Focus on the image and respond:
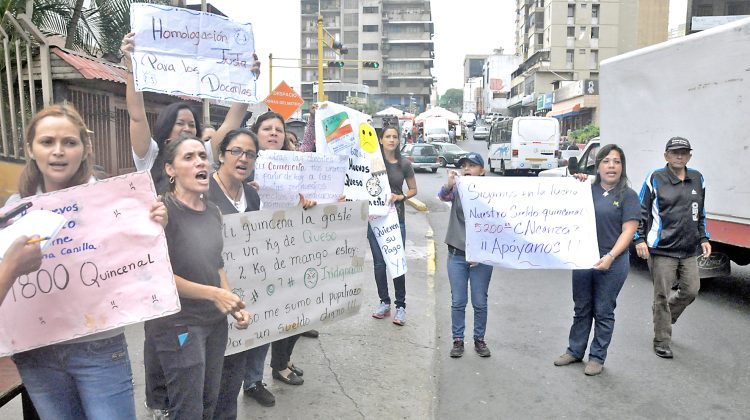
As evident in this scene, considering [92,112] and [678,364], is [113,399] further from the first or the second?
[92,112]

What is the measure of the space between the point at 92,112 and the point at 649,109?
7.38m

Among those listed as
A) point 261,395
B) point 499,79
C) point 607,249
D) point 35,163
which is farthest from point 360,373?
point 499,79

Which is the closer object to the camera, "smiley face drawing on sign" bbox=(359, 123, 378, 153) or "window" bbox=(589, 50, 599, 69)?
"smiley face drawing on sign" bbox=(359, 123, 378, 153)

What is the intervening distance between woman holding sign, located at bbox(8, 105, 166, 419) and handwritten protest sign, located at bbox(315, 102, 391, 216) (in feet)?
9.76

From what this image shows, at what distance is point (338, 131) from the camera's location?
5.37 metres

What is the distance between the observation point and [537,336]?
5.85 m

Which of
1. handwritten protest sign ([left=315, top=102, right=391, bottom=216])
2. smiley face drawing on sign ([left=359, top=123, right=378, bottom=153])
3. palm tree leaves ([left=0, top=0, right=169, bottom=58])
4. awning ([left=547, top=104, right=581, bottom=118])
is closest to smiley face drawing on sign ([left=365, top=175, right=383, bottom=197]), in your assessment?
handwritten protest sign ([left=315, top=102, right=391, bottom=216])


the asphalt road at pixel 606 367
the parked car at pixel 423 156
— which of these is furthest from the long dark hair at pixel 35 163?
the parked car at pixel 423 156

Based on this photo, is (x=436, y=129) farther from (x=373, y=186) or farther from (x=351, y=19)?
(x=351, y=19)

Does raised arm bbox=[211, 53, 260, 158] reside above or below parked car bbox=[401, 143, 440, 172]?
above

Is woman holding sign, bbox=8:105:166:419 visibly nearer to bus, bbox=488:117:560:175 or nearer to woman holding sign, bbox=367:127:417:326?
woman holding sign, bbox=367:127:417:326

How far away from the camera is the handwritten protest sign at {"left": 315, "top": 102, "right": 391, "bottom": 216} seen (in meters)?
5.33

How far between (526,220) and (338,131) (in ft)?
5.84

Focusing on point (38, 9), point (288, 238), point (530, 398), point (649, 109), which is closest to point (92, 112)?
point (38, 9)
